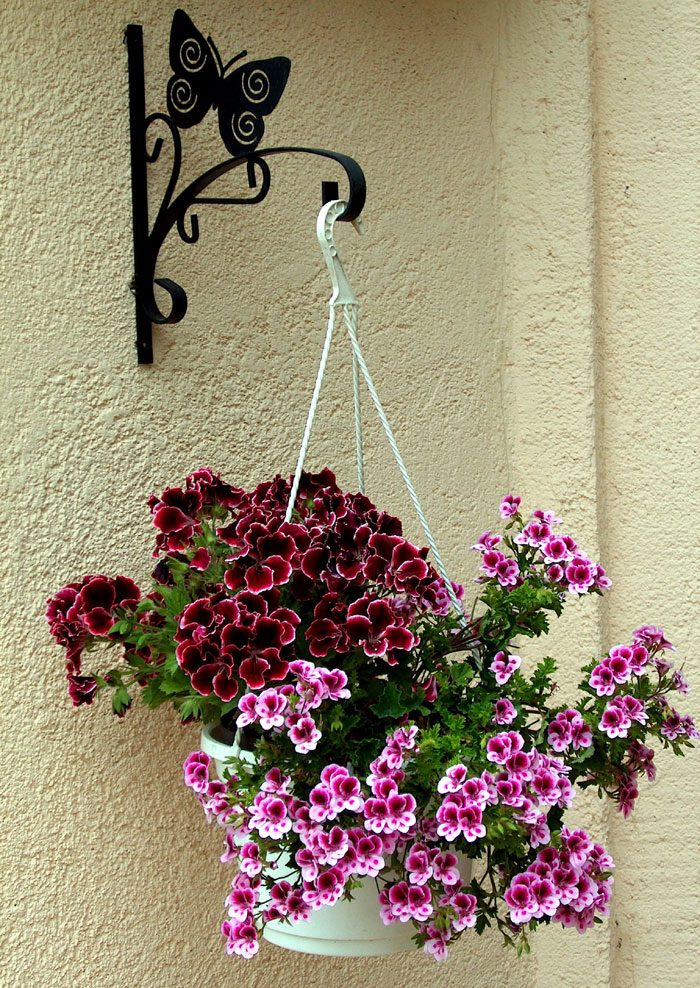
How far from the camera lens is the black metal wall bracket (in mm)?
1482

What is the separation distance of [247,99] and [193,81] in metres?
0.10

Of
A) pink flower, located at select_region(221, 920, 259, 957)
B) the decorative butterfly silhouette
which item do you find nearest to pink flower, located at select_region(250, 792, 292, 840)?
pink flower, located at select_region(221, 920, 259, 957)

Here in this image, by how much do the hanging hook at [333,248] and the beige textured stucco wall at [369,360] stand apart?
40 cm

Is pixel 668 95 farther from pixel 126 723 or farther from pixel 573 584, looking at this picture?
pixel 126 723

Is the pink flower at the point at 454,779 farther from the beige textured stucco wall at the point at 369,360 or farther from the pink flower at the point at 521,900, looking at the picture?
the beige textured stucco wall at the point at 369,360

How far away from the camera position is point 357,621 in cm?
126

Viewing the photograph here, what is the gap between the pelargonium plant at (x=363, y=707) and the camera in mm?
1206

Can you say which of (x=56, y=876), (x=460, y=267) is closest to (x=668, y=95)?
(x=460, y=267)

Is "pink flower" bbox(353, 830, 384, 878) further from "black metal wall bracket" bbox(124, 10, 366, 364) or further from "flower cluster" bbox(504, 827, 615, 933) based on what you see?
"black metal wall bracket" bbox(124, 10, 366, 364)

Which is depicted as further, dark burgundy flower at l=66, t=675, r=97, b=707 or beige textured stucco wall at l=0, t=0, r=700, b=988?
beige textured stucco wall at l=0, t=0, r=700, b=988

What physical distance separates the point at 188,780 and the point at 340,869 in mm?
260

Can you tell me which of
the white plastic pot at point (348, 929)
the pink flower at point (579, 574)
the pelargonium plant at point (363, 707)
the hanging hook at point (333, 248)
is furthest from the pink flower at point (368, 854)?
the hanging hook at point (333, 248)

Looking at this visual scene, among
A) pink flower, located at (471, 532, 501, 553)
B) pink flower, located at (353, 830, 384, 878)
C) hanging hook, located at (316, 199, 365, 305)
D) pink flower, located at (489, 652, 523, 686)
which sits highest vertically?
hanging hook, located at (316, 199, 365, 305)

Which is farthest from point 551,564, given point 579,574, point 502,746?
point 502,746
